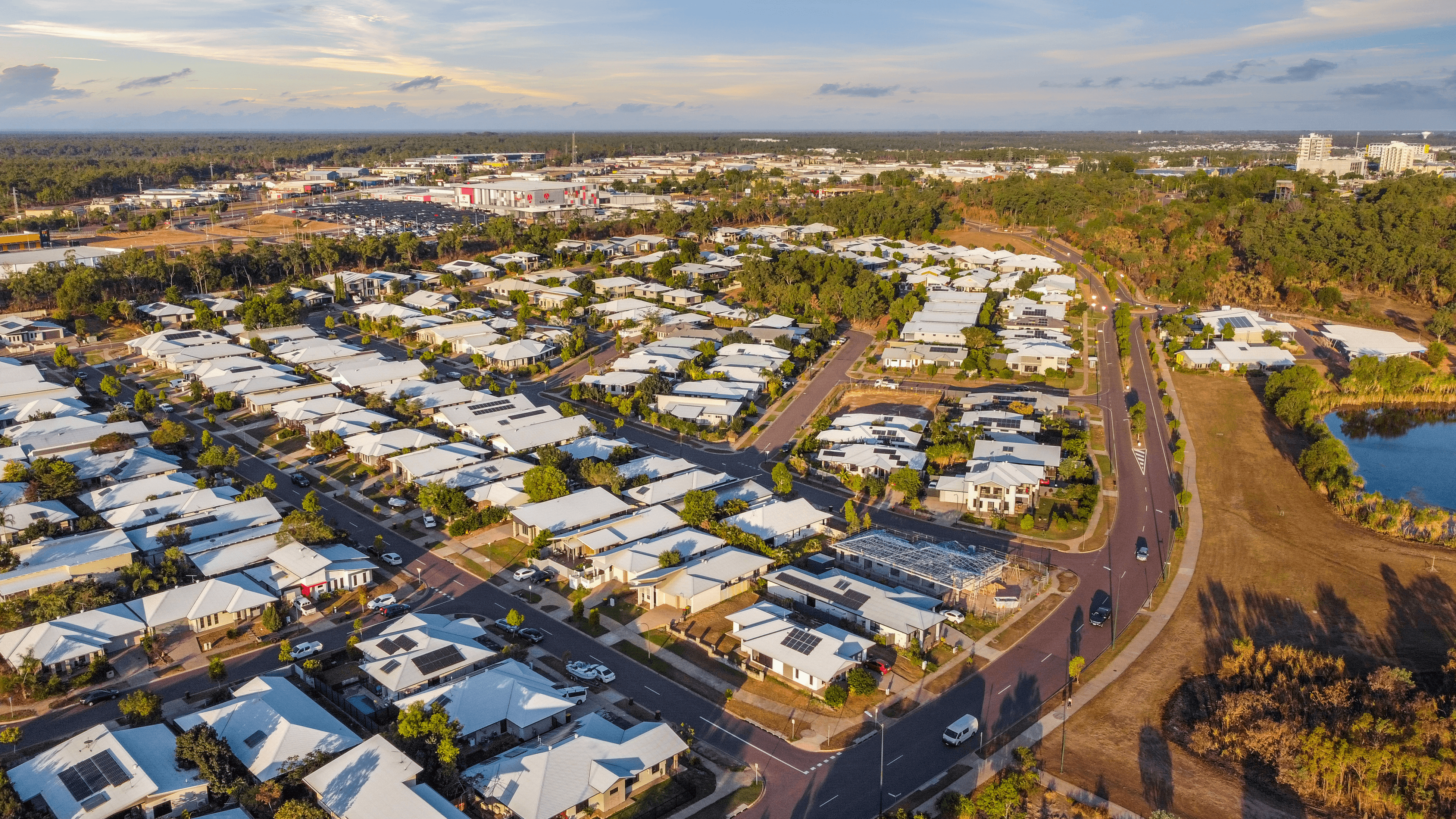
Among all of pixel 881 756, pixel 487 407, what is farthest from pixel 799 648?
pixel 487 407

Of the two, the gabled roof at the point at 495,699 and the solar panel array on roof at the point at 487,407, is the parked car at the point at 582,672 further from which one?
the solar panel array on roof at the point at 487,407

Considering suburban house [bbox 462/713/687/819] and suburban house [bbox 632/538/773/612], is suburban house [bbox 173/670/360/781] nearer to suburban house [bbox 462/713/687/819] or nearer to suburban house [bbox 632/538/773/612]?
suburban house [bbox 462/713/687/819]

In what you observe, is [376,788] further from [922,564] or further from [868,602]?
[922,564]

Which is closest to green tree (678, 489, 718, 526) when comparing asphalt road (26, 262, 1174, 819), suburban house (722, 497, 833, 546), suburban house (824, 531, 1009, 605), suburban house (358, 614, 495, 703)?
suburban house (722, 497, 833, 546)

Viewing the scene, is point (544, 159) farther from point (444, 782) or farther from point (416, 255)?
point (444, 782)

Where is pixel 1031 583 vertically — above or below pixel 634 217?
below

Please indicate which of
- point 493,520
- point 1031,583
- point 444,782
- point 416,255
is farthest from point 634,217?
point 444,782
